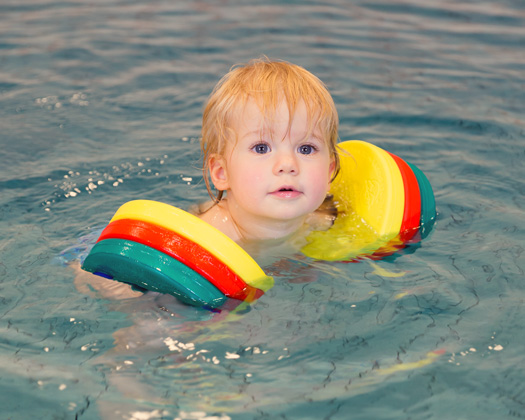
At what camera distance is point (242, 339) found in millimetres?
3002

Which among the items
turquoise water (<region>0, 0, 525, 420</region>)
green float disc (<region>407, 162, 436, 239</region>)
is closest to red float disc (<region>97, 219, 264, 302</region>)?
turquoise water (<region>0, 0, 525, 420</region>)

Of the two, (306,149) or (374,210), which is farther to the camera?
(374,210)

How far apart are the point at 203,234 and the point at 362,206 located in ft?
3.40

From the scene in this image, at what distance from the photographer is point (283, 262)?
3.63 meters

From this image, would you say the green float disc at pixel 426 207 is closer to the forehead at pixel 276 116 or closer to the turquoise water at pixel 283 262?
the turquoise water at pixel 283 262

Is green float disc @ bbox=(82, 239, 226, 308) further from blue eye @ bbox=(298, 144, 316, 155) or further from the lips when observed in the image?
blue eye @ bbox=(298, 144, 316, 155)

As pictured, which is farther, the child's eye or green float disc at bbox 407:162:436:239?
green float disc at bbox 407:162:436:239

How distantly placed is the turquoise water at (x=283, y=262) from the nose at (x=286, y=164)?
0.48 metres

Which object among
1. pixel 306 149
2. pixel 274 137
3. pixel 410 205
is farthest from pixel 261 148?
pixel 410 205

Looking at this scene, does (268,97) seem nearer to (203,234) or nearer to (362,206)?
(203,234)

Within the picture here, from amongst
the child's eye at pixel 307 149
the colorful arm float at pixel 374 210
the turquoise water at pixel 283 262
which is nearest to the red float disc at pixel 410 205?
the colorful arm float at pixel 374 210

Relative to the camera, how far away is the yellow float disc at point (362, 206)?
3.71 metres

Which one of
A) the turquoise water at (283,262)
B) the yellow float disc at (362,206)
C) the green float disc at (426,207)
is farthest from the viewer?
the green float disc at (426,207)

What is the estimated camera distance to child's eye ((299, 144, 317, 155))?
3426mm
